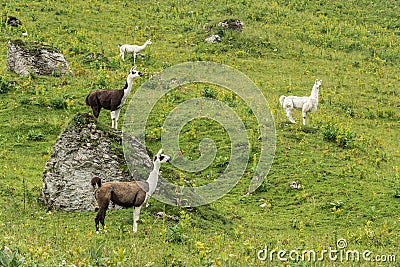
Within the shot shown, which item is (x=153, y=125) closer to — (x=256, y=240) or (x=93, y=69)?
(x=93, y=69)

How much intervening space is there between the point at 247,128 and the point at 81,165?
10510 millimetres

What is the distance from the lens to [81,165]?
15250 millimetres

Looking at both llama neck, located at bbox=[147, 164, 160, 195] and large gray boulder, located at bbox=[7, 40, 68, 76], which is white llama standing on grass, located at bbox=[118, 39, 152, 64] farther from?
llama neck, located at bbox=[147, 164, 160, 195]

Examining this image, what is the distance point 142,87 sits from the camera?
28875 millimetres

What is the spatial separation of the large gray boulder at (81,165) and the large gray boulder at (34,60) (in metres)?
13.3

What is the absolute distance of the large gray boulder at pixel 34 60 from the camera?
2803 centimetres

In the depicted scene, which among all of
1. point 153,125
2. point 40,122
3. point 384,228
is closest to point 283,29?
point 153,125

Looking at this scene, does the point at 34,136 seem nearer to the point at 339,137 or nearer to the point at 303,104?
the point at 303,104

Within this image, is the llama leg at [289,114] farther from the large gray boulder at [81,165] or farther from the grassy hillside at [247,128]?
the large gray boulder at [81,165]

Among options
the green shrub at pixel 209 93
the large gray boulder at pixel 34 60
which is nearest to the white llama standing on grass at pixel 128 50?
the large gray boulder at pixel 34 60

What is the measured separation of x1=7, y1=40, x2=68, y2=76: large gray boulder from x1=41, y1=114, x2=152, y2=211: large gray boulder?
13274mm

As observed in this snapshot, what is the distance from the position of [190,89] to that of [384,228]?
16319mm

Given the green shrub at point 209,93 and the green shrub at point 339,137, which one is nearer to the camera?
the green shrub at point 339,137

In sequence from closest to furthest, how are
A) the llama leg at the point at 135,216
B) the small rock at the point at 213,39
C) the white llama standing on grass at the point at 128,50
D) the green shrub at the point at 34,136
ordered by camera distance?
the llama leg at the point at 135,216 → the green shrub at the point at 34,136 → the white llama standing on grass at the point at 128,50 → the small rock at the point at 213,39
